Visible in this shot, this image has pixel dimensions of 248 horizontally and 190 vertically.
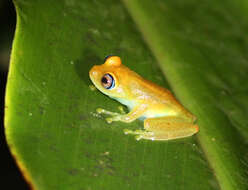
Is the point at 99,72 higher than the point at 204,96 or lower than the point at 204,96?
higher

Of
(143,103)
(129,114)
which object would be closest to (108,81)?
(129,114)

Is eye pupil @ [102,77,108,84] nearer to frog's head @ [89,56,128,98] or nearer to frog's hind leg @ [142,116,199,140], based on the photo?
frog's head @ [89,56,128,98]

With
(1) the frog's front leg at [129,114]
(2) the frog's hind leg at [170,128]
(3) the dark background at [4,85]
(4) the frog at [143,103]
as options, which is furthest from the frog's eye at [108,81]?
(3) the dark background at [4,85]

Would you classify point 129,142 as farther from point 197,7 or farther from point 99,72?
point 197,7

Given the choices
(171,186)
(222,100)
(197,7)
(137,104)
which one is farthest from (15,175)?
(197,7)

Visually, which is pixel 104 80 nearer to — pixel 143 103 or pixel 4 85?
pixel 143 103

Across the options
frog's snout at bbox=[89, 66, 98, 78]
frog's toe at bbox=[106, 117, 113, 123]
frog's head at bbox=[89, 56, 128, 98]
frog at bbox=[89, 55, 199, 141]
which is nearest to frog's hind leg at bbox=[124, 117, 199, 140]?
frog at bbox=[89, 55, 199, 141]

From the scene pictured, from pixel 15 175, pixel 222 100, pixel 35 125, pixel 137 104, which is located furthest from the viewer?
pixel 15 175

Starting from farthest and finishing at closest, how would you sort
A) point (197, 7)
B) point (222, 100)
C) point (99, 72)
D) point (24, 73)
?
point (197, 7), point (222, 100), point (99, 72), point (24, 73)

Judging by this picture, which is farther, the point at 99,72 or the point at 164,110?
the point at 164,110
